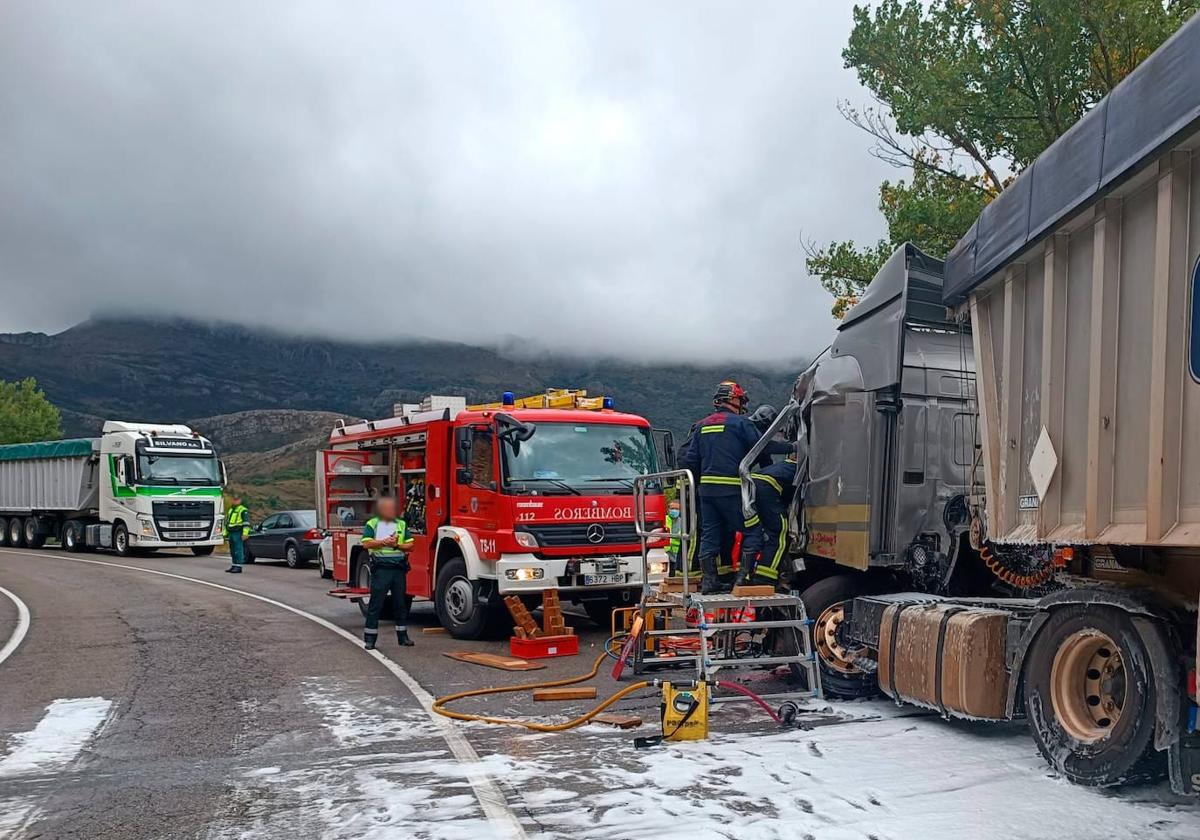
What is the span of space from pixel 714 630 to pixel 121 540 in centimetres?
2506

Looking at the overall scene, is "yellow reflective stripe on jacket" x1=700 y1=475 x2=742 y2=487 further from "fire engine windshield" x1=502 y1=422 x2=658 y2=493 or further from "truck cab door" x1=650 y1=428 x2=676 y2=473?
"fire engine windshield" x1=502 y1=422 x2=658 y2=493

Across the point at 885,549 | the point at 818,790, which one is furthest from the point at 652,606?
the point at 818,790

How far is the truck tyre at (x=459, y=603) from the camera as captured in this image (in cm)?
1083

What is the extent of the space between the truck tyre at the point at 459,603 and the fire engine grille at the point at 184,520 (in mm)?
18117

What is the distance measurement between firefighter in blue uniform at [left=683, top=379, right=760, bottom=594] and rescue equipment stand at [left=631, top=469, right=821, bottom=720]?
396 millimetres

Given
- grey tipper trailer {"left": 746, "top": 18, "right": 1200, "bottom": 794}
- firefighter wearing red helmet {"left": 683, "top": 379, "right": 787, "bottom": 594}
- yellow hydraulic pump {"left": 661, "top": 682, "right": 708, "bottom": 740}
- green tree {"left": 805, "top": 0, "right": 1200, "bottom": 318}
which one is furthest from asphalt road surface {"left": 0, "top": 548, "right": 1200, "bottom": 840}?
green tree {"left": 805, "top": 0, "right": 1200, "bottom": 318}

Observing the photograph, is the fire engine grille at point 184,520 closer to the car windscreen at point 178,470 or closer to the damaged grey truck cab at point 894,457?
the car windscreen at point 178,470

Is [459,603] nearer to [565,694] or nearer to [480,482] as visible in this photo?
[480,482]

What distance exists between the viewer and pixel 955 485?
24.6 ft

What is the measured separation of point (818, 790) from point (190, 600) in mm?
13125

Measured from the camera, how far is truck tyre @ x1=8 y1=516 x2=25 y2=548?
3291 cm

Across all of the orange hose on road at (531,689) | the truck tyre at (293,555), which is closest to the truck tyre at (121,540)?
the truck tyre at (293,555)

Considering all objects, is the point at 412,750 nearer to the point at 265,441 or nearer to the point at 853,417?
the point at 853,417

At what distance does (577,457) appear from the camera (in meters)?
11.2
